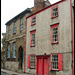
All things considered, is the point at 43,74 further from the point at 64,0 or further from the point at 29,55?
the point at 64,0

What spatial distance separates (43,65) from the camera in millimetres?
18953

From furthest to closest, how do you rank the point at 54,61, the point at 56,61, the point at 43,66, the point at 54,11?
the point at 43,66, the point at 54,11, the point at 54,61, the point at 56,61

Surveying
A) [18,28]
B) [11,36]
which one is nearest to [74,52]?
[18,28]

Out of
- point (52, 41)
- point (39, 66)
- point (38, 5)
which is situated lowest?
point (39, 66)

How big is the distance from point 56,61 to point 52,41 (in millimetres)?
2287

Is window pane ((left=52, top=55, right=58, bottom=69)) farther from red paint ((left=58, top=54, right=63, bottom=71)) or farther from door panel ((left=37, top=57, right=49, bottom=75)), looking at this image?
door panel ((left=37, top=57, right=49, bottom=75))

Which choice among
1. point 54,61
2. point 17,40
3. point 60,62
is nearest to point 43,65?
point 54,61

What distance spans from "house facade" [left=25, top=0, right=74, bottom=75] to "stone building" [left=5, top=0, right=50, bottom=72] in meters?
1.68

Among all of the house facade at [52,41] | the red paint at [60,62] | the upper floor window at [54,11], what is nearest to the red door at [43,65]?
the house facade at [52,41]

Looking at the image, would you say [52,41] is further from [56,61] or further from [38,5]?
[38,5]

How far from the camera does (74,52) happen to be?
1533cm

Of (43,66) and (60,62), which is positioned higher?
(60,62)

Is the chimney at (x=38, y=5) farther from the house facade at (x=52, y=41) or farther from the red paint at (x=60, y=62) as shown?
the red paint at (x=60, y=62)

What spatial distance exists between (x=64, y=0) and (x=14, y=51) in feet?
42.8
